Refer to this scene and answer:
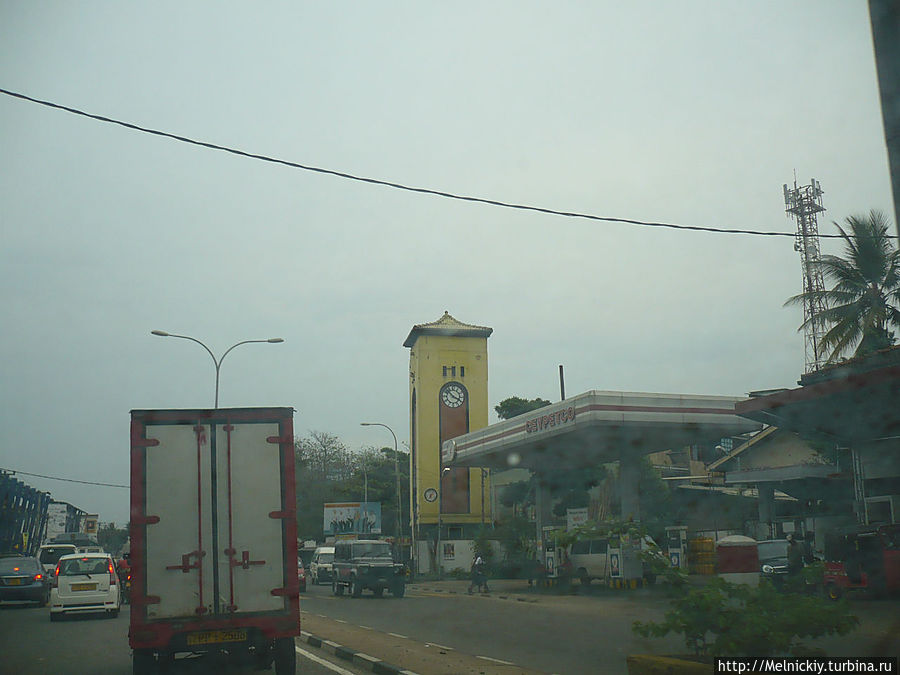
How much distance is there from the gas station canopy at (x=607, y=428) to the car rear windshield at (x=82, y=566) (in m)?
16.4

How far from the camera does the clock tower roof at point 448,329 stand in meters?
66.5

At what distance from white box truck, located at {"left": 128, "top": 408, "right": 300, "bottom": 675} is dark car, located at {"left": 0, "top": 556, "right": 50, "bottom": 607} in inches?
732

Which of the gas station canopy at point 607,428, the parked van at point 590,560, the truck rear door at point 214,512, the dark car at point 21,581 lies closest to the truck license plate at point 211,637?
the truck rear door at point 214,512

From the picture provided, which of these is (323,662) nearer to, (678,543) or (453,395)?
(678,543)

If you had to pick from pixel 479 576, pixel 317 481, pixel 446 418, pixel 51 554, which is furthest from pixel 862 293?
pixel 317 481

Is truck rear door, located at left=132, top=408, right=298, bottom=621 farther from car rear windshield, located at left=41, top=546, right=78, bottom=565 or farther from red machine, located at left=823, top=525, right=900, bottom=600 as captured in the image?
car rear windshield, located at left=41, top=546, right=78, bottom=565

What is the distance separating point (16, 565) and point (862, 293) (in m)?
28.9

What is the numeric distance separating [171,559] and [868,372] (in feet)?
56.8

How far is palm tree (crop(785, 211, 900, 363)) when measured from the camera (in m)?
28.5

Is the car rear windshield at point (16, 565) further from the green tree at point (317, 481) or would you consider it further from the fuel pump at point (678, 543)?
the green tree at point (317, 481)

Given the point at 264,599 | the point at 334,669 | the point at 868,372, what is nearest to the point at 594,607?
the point at 868,372

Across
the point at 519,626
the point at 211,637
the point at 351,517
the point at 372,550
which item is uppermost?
the point at 211,637

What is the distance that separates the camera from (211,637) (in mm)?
9430

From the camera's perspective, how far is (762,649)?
7.50m
